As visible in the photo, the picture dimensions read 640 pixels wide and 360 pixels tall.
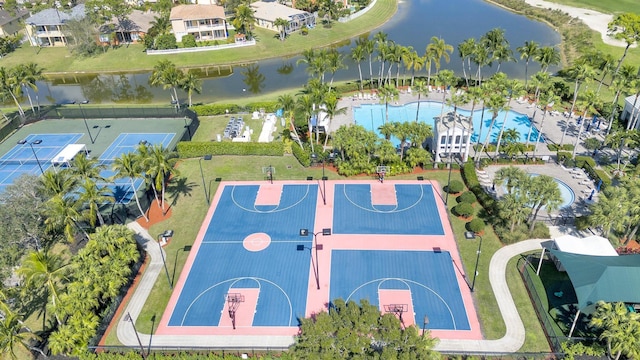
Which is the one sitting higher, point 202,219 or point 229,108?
point 229,108

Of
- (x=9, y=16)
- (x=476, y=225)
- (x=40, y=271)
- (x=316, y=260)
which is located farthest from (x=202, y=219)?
(x=9, y=16)

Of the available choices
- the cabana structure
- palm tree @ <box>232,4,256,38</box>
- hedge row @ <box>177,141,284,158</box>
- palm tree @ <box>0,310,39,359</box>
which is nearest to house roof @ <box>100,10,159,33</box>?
palm tree @ <box>232,4,256,38</box>

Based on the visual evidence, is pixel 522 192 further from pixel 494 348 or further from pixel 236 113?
pixel 236 113

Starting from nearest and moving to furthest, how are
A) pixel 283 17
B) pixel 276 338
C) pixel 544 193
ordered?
pixel 276 338
pixel 544 193
pixel 283 17

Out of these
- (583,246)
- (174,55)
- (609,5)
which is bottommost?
(583,246)

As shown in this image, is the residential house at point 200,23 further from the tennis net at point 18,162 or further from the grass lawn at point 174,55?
the tennis net at point 18,162

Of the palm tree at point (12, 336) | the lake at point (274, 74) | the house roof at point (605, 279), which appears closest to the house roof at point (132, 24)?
the lake at point (274, 74)

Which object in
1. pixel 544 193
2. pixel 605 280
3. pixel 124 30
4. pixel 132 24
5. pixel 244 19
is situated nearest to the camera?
pixel 605 280

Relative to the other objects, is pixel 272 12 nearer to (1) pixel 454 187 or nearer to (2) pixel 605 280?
(1) pixel 454 187

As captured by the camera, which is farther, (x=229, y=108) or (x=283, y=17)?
(x=283, y=17)
